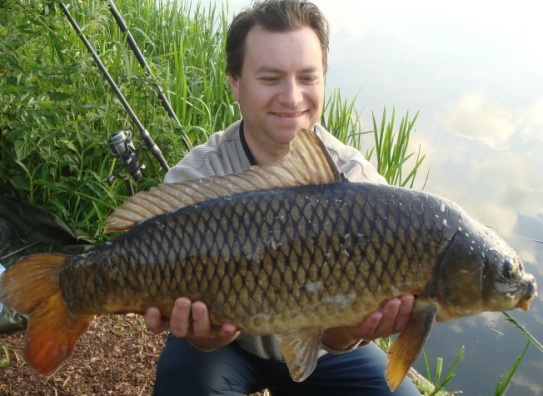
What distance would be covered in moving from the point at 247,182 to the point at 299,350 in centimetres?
40

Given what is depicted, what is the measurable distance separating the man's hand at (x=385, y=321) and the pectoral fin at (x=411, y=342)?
0.02 m

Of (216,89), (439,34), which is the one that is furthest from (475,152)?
(439,34)

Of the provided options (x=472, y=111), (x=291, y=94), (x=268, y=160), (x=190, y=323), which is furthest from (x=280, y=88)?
(x=472, y=111)

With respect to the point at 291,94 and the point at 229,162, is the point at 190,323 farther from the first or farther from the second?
the point at 291,94

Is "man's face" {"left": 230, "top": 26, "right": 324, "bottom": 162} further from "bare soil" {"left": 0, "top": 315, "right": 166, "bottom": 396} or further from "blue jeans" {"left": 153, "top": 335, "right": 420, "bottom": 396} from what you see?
"bare soil" {"left": 0, "top": 315, "right": 166, "bottom": 396}

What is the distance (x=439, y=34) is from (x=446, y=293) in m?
6.72

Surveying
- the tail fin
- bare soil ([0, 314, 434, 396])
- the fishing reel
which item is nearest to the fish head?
the tail fin

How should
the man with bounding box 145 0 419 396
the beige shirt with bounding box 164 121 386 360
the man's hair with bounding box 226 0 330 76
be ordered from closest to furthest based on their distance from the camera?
1. the man with bounding box 145 0 419 396
2. the beige shirt with bounding box 164 121 386 360
3. the man's hair with bounding box 226 0 330 76

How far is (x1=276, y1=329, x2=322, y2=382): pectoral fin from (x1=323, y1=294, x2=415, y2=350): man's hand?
133 mm

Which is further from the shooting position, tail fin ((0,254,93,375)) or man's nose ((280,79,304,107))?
man's nose ((280,79,304,107))

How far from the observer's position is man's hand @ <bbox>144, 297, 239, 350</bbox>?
4.63 ft

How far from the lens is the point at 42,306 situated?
4.77 ft

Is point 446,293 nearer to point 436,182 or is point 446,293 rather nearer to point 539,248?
point 539,248

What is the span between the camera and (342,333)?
5.32 feet
